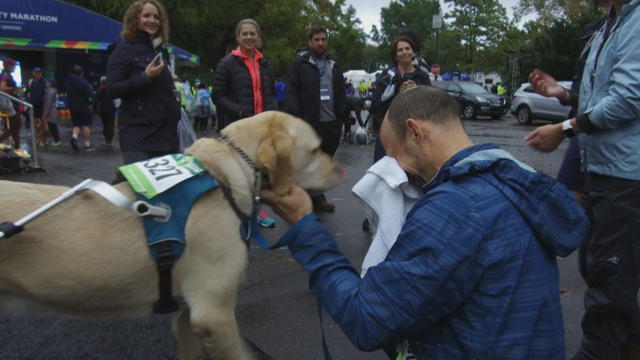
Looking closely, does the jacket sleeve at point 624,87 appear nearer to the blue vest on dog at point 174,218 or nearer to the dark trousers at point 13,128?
the blue vest on dog at point 174,218

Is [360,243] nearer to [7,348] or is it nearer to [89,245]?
[7,348]

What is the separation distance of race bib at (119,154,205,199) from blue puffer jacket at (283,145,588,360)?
3.22ft

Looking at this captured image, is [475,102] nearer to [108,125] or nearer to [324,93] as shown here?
[108,125]

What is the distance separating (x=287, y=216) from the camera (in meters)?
1.82

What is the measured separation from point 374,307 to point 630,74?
5.45ft

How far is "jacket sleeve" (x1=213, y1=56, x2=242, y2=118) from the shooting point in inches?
198

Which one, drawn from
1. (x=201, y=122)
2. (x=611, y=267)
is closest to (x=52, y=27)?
(x=201, y=122)

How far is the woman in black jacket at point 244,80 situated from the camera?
5016 millimetres

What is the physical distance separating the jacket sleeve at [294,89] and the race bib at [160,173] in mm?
3451

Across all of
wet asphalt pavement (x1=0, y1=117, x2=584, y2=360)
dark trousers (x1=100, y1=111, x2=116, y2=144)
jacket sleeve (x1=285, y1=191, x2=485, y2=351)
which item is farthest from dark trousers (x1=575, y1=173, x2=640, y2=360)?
dark trousers (x1=100, y1=111, x2=116, y2=144)

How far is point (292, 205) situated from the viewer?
1.84m

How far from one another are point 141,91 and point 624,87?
9.54 ft

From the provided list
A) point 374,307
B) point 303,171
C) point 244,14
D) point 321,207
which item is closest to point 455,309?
point 374,307

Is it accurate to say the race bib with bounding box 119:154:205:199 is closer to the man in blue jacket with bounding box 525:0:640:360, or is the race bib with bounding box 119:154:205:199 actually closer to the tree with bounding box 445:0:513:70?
the man in blue jacket with bounding box 525:0:640:360
